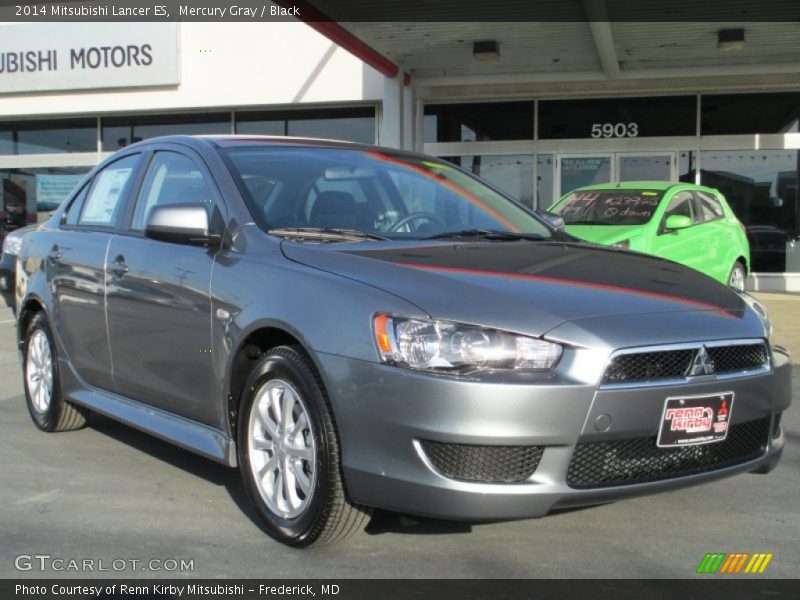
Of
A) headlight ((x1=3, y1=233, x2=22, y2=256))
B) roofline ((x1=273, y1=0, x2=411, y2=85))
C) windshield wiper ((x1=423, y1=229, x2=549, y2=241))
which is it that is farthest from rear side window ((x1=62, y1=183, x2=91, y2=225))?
roofline ((x1=273, y1=0, x2=411, y2=85))

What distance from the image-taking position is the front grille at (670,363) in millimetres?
3010

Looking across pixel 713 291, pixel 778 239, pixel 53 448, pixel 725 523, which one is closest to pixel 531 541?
pixel 725 523

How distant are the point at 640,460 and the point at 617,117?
1285cm

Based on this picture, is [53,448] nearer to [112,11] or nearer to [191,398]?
[191,398]

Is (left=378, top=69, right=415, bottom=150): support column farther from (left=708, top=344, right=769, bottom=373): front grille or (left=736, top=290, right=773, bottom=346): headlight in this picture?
(left=708, top=344, right=769, bottom=373): front grille

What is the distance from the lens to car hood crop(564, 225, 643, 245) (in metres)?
9.23

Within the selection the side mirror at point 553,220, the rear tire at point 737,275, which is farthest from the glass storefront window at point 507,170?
the side mirror at point 553,220

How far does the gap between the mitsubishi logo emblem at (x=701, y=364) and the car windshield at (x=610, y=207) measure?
6.82 meters

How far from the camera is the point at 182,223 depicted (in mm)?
3809

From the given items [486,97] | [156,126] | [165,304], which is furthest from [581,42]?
[165,304]

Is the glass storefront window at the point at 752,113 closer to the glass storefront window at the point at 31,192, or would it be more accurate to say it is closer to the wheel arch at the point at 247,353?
the glass storefront window at the point at 31,192

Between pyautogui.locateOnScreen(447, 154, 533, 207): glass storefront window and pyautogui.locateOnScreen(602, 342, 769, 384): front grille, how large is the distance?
12.5 meters

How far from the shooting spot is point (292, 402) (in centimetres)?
343

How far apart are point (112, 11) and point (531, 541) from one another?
1524cm
